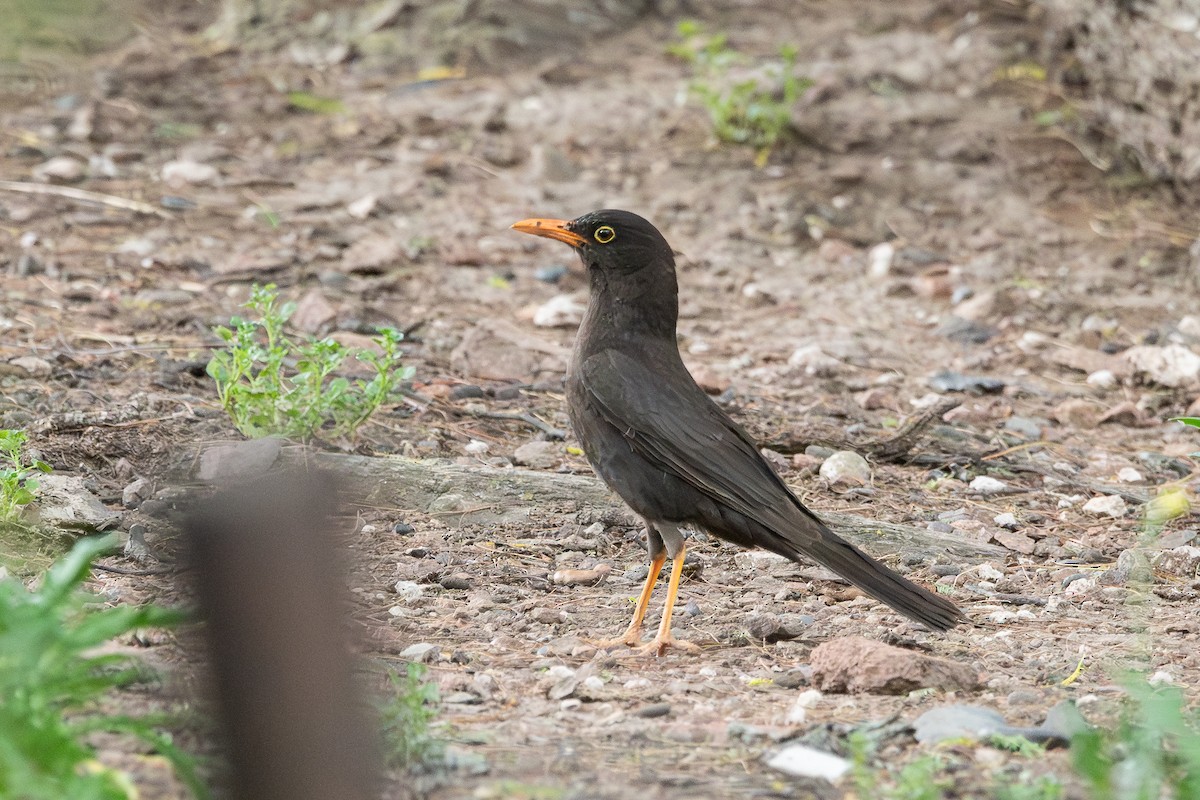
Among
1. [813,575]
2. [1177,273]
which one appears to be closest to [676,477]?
[813,575]

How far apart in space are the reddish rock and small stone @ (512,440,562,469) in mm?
2300

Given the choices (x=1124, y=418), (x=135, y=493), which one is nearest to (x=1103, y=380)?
(x=1124, y=418)

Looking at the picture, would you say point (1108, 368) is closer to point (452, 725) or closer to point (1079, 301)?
Result: point (1079, 301)

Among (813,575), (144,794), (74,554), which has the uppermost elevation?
(74,554)

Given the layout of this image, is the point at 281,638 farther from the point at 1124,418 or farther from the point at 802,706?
the point at 1124,418

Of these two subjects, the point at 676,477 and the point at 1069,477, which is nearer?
the point at 676,477

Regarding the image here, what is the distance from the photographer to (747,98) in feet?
33.7

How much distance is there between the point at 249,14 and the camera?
12.1 metres

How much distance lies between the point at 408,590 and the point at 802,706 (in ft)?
5.37

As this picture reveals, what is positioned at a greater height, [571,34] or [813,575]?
[571,34]

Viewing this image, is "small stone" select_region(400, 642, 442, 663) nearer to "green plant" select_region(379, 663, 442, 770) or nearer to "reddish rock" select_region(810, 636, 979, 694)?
"green plant" select_region(379, 663, 442, 770)

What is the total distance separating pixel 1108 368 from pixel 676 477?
3876mm

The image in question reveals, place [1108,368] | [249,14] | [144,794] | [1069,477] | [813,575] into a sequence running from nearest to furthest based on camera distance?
[144,794] < [813,575] < [1069,477] < [1108,368] < [249,14]

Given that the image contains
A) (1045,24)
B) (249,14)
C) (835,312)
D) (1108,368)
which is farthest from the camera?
(249,14)
